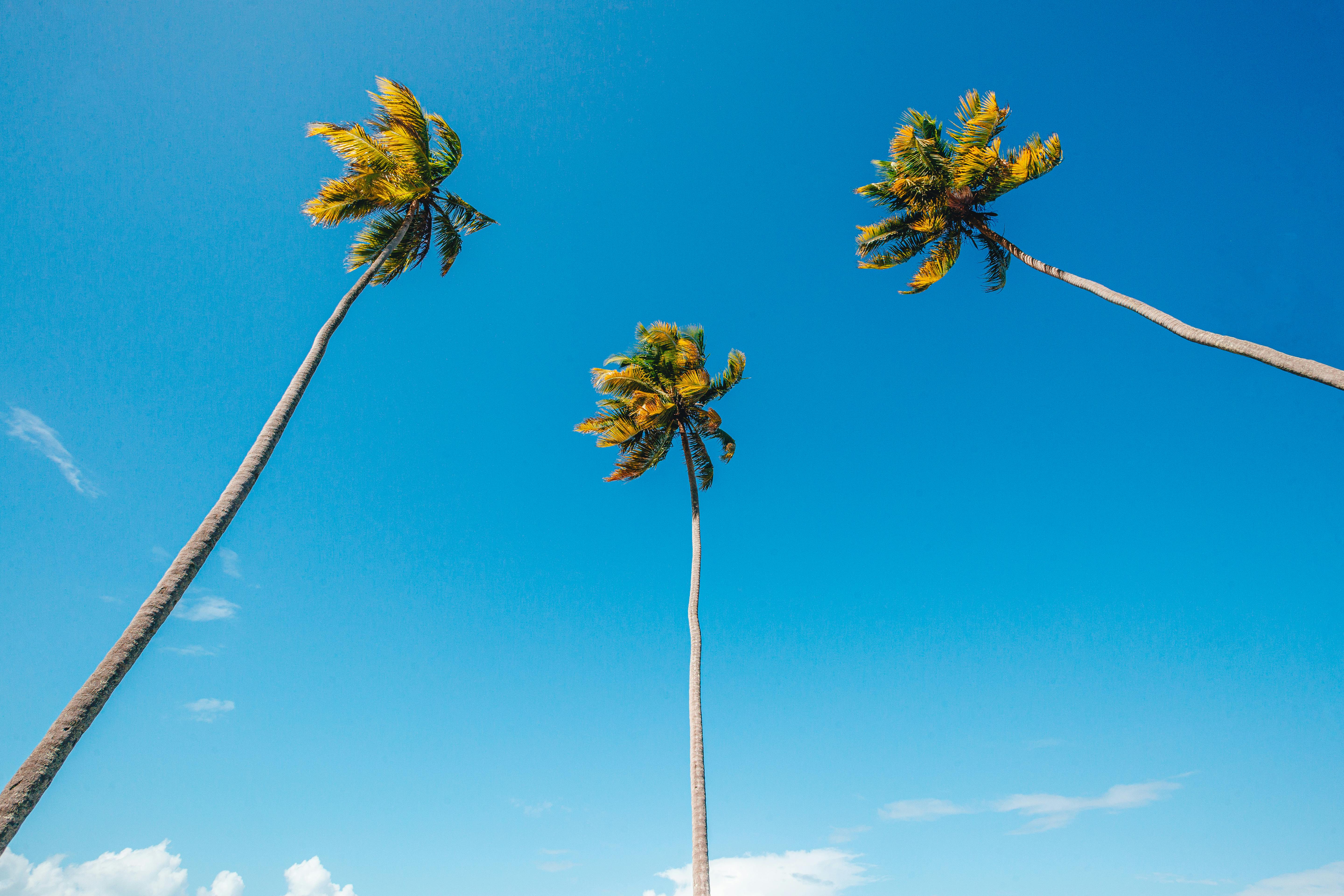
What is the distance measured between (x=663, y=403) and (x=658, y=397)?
0.29 m

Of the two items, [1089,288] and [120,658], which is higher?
[1089,288]

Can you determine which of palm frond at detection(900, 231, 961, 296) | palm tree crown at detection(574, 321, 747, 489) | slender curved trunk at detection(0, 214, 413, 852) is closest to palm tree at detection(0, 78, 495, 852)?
slender curved trunk at detection(0, 214, 413, 852)

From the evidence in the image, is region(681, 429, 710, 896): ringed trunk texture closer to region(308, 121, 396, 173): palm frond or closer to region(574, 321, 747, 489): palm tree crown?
region(574, 321, 747, 489): palm tree crown

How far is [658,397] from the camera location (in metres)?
19.9

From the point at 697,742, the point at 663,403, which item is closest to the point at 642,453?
the point at 663,403

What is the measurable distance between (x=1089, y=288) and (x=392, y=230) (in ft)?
54.2

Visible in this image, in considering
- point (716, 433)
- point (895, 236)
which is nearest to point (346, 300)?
point (716, 433)

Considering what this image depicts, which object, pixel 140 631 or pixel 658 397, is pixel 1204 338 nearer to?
pixel 658 397

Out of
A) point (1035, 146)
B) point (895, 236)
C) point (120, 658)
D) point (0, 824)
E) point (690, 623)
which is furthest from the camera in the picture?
point (895, 236)

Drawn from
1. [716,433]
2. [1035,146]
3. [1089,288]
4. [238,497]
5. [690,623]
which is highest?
[1035,146]

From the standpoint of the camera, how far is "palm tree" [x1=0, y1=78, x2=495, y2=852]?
25.0ft

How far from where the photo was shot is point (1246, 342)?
38.3 ft

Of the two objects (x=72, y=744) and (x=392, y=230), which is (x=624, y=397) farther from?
(x=72, y=744)

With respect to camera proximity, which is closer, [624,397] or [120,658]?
[120,658]
